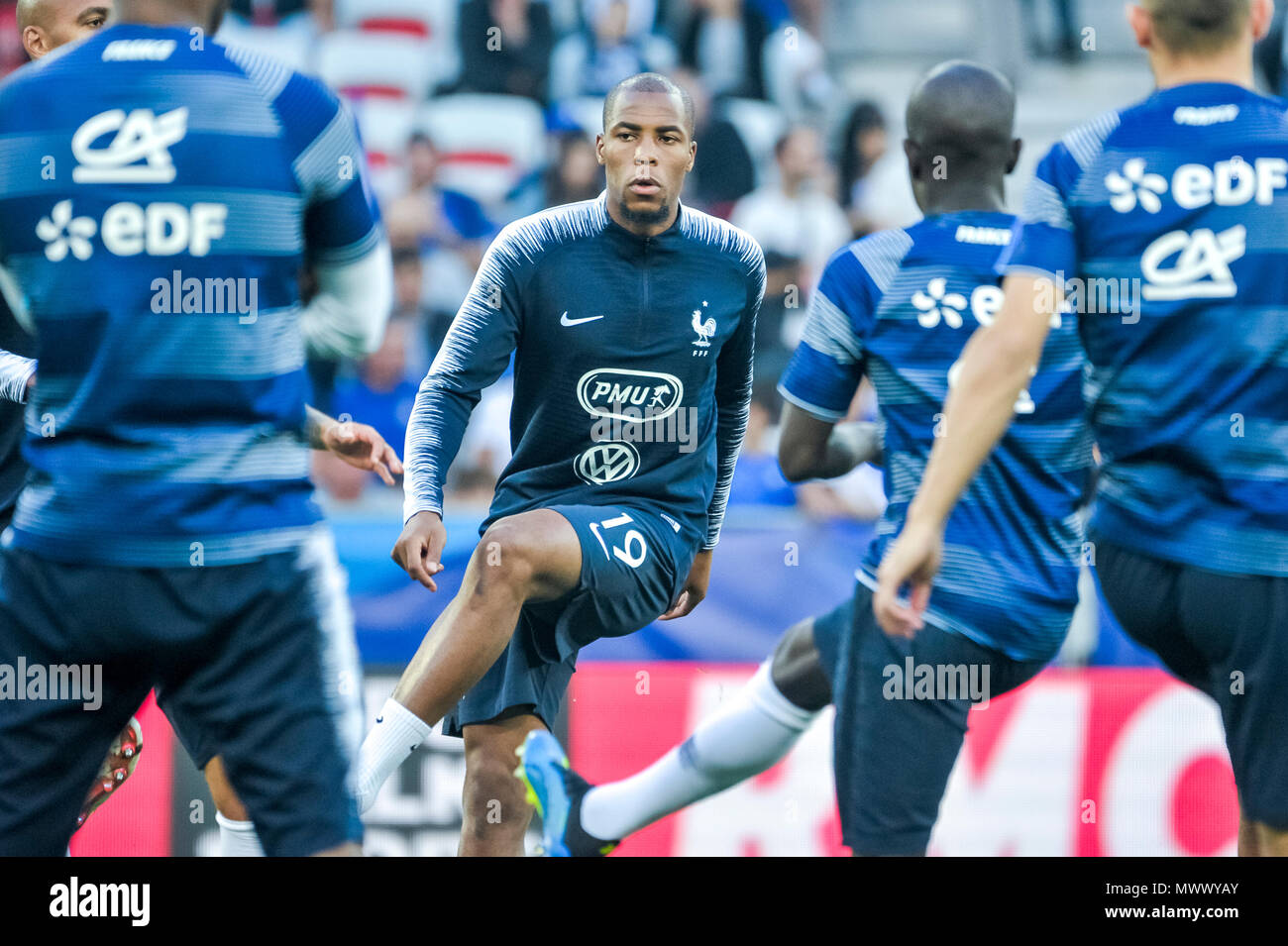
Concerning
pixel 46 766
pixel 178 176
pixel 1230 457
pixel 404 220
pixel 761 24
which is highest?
pixel 761 24

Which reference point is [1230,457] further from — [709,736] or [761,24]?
[761,24]

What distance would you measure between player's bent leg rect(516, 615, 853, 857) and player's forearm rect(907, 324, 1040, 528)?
1228 millimetres

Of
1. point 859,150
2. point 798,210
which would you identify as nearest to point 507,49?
point 798,210

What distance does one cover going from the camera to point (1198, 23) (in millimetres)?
3074

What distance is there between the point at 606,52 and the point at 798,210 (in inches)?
62.5

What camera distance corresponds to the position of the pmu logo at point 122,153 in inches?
103

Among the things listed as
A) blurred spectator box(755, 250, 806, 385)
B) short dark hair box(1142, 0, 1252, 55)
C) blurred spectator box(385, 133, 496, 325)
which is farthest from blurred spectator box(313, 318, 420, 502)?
short dark hair box(1142, 0, 1252, 55)

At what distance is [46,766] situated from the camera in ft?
8.75

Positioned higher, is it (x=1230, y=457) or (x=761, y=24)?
(x=761, y=24)

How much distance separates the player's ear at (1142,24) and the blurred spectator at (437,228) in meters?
5.48

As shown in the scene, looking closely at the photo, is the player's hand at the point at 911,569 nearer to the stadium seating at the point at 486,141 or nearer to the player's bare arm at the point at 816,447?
the player's bare arm at the point at 816,447

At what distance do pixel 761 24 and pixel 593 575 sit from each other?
6.65m

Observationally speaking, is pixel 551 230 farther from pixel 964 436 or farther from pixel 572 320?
pixel 964 436
